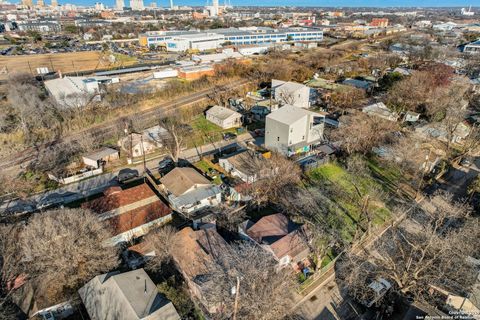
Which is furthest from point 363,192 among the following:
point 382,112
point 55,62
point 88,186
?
point 55,62

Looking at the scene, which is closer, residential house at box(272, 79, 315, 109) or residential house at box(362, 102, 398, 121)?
residential house at box(362, 102, 398, 121)

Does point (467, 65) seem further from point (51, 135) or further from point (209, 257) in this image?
point (51, 135)

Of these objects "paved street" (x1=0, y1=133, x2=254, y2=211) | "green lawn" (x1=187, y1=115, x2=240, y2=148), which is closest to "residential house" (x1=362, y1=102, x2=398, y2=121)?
"green lawn" (x1=187, y1=115, x2=240, y2=148)

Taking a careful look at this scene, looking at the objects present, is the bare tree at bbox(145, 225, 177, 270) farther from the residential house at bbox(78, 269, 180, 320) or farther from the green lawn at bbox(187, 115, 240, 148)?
the green lawn at bbox(187, 115, 240, 148)

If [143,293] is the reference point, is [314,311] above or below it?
below

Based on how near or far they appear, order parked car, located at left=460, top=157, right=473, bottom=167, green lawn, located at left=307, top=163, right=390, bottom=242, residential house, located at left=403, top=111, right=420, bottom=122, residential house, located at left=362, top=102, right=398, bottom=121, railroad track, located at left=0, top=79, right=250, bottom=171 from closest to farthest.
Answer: green lawn, located at left=307, top=163, right=390, bottom=242, parked car, located at left=460, top=157, right=473, bottom=167, railroad track, located at left=0, top=79, right=250, bottom=171, residential house, located at left=362, top=102, right=398, bottom=121, residential house, located at left=403, top=111, right=420, bottom=122

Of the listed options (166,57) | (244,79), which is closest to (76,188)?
(244,79)

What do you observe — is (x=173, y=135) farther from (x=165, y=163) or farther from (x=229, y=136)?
(x=229, y=136)

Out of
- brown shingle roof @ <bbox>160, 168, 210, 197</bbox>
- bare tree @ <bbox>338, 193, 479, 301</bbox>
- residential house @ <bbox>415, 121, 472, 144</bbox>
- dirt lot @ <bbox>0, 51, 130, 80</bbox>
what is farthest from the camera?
dirt lot @ <bbox>0, 51, 130, 80</bbox>
